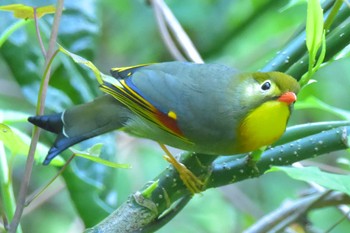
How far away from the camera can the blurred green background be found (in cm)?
194

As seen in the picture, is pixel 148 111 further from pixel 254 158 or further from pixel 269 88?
pixel 254 158

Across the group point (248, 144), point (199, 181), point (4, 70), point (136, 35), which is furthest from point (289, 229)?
point (4, 70)

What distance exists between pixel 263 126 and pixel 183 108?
0.64ft

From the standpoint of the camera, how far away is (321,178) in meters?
0.82

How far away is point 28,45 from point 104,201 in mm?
470

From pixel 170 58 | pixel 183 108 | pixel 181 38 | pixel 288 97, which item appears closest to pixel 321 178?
pixel 288 97

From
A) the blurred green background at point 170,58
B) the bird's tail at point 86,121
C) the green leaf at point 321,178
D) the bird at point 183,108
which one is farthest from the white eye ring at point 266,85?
the blurred green background at point 170,58

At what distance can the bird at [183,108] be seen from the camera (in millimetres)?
1269

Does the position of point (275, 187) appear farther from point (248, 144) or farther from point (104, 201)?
point (248, 144)

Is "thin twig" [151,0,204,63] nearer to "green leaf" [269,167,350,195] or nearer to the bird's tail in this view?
the bird's tail

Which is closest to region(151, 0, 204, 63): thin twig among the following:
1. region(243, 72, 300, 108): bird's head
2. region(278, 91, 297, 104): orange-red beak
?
region(243, 72, 300, 108): bird's head

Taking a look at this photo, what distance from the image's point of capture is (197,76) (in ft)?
4.56

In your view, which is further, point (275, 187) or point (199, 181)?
point (275, 187)

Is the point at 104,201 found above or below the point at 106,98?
below
